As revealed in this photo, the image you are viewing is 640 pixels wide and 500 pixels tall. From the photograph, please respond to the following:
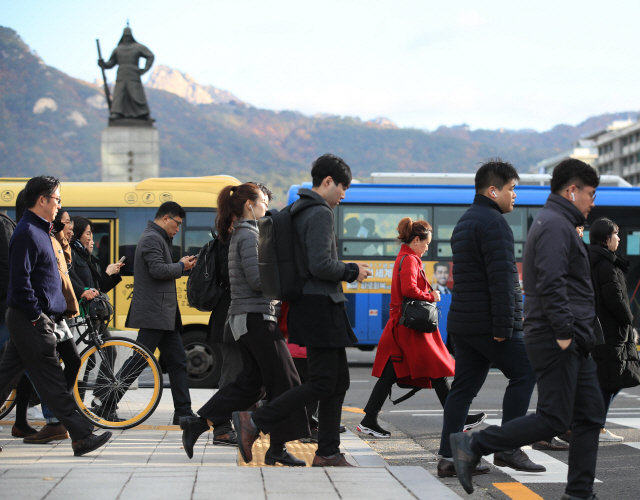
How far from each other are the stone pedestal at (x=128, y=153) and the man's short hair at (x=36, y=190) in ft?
57.3

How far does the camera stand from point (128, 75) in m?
22.4

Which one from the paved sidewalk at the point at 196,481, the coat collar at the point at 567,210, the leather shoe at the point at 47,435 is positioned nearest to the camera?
the paved sidewalk at the point at 196,481

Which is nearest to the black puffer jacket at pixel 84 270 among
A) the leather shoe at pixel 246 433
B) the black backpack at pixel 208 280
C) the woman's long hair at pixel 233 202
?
the black backpack at pixel 208 280

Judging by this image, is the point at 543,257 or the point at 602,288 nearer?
the point at 543,257

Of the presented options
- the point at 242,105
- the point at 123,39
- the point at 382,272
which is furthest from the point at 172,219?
the point at 242,105

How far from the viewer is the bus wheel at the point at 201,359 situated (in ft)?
34.4

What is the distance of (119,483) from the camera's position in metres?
3.89

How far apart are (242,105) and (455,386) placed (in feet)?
636

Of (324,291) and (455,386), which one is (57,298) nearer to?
(324,291)

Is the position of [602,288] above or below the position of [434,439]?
above

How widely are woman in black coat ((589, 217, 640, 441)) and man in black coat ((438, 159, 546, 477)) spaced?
140 centimetres

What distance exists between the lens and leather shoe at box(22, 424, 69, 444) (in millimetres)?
5645

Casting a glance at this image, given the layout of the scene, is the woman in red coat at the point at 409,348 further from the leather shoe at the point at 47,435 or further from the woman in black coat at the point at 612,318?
the leather shoe at the point at 47,435

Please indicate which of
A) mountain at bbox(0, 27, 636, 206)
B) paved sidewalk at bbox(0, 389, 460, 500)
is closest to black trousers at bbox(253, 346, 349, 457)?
paved sidewalk at bbox(0, 389, 460, 500)
